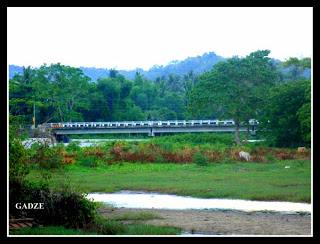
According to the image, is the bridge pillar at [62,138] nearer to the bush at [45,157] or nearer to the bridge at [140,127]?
the bridge at [140,127]

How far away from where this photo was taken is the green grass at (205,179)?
1114cm

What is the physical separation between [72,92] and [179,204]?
3.09 meters

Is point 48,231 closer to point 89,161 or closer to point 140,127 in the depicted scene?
point 140,127

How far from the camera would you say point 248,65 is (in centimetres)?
1620

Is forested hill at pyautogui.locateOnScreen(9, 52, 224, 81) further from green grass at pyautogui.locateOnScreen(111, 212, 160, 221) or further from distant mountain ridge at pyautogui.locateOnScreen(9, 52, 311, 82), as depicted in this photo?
green grass at pyautogui.locateOnScreen(111, 212, 160, 221)

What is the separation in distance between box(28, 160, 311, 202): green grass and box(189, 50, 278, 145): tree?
2077 mm

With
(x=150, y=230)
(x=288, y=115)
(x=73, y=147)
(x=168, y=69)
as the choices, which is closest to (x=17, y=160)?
(x=150, y=230)

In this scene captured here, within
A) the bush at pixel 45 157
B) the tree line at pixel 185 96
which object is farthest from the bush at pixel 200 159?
the bush at pixel 45 157

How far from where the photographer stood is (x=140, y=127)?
42.2ft
